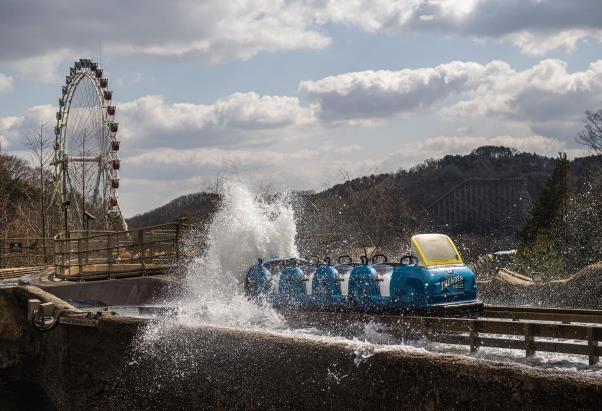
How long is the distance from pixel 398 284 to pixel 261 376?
369 centimetres

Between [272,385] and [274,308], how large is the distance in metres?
5.95

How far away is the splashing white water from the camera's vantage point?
20.6 meters

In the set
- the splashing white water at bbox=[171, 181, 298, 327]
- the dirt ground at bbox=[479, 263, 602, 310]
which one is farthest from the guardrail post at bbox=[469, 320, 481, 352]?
the dirt ground at bbox=[479, 263, 602, 310]

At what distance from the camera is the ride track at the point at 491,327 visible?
1103 centimetres

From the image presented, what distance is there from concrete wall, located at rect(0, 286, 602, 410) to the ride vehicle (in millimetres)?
3097

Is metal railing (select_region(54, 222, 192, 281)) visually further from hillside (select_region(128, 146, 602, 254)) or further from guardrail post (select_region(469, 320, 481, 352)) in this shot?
guardrail post (select_region(469, 320, 481, 352))

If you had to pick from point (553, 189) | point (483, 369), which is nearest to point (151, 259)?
point (483, 369)

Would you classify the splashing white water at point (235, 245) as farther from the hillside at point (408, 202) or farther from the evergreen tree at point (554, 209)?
the evergreen tree at point (554, 209)

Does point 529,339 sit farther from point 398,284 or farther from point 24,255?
point 24,255

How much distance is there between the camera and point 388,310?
14.3 meters

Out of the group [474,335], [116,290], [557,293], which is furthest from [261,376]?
[116,290]

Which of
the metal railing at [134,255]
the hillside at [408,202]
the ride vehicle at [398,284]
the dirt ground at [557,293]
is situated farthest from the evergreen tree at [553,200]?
the ride vehicle at [398,284]

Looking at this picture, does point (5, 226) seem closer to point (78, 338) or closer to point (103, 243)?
point (103, 243)

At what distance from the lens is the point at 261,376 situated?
11.5 meters
